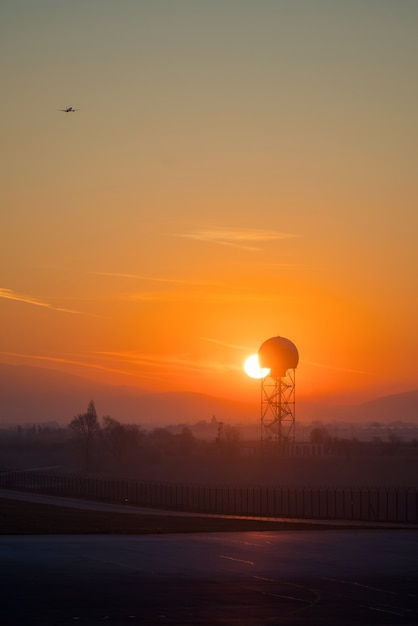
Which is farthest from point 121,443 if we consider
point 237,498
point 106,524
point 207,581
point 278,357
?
point 207,581

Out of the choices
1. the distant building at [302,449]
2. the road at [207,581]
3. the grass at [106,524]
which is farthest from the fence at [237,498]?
the road at [207,581]

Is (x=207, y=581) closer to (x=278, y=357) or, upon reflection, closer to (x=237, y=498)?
(x=237, y=498)

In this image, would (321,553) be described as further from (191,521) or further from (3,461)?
(3,461)

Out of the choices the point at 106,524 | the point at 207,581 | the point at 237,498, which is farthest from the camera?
the point at 237,498

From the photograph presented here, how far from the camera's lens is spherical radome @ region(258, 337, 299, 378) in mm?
111125

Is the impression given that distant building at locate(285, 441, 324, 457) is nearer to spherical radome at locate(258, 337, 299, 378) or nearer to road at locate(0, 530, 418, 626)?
spherical radome at locate(258, 337, 299, 378)

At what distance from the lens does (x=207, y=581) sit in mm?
24031

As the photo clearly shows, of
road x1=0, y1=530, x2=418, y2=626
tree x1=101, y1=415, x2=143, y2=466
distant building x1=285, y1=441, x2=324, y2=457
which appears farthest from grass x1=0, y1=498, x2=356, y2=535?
tree x1=101, y1=415, x2=143, y2=466

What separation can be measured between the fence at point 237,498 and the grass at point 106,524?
545 inches

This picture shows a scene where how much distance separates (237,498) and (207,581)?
6071 centimetres

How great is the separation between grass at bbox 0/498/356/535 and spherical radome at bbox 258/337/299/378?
5809cm

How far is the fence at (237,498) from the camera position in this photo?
69.1m

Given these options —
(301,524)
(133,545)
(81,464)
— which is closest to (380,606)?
(133,545)

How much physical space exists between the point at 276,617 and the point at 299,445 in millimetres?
109156
